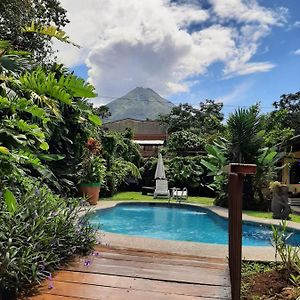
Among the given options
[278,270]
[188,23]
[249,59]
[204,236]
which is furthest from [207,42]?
[278,270]

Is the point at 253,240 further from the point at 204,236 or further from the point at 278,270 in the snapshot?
the point at 278,270

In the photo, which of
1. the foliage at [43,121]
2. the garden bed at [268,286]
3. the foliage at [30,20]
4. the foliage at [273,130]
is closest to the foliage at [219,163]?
the foliage at [273,130]

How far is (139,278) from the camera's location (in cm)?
350

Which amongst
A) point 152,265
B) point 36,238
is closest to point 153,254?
point 152,265

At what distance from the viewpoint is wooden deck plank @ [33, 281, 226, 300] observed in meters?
3.02

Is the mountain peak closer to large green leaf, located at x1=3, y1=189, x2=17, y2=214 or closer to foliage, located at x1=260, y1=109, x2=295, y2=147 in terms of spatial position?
foliage, located at x1=260, y1=109, x2=295, y2=147

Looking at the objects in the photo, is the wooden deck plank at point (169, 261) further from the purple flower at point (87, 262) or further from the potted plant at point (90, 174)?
the potted plant at point (90, 174)

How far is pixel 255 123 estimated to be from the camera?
43.2ft

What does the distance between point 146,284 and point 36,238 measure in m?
1.12

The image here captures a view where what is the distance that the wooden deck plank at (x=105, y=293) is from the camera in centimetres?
302

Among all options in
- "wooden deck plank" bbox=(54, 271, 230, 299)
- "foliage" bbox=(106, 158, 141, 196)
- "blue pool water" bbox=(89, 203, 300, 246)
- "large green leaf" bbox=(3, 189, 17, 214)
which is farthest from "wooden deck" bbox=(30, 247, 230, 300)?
"foliage" bbox=(106, 158, 141, 196)

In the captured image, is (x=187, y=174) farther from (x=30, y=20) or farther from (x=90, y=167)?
(x=30, y=20)

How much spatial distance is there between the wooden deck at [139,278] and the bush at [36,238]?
0.16 meters

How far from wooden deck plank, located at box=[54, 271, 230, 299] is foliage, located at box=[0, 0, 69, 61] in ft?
32.7
